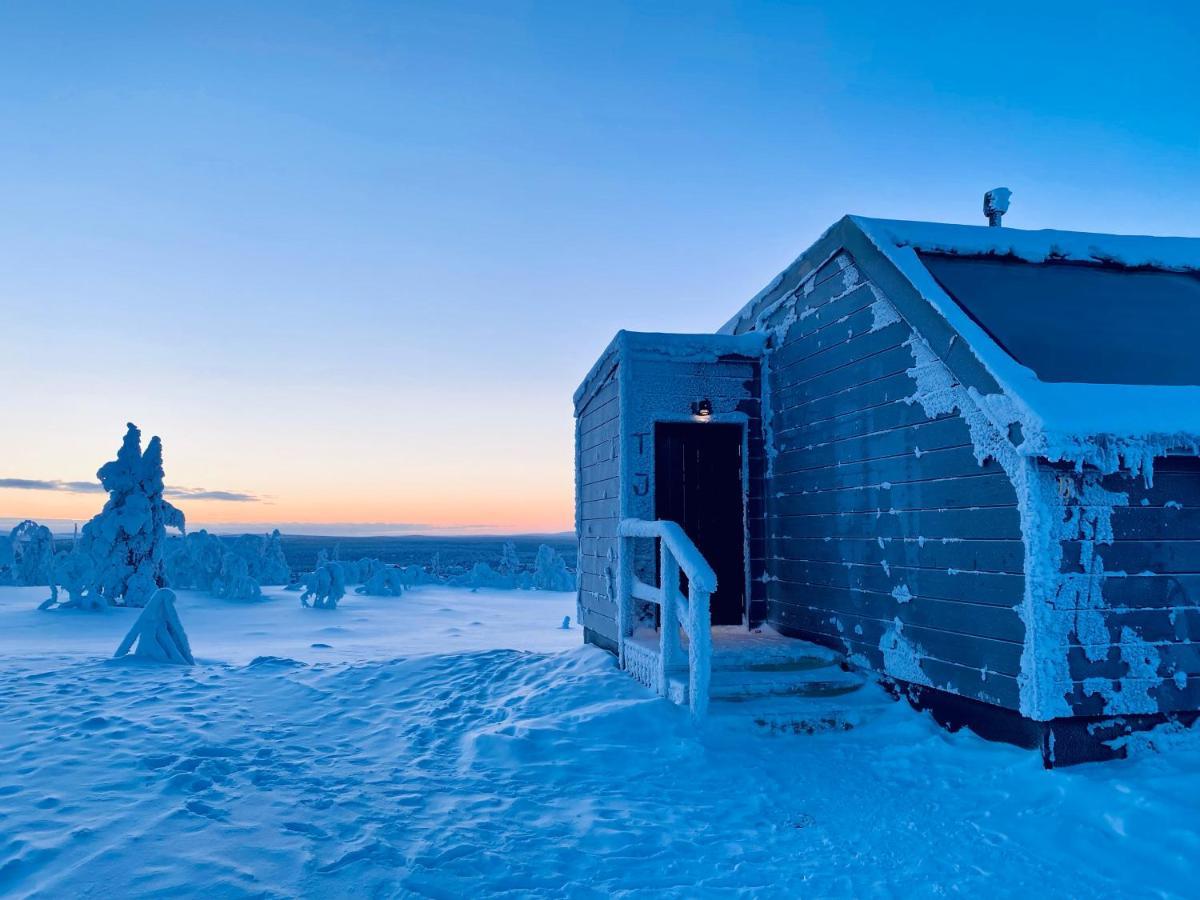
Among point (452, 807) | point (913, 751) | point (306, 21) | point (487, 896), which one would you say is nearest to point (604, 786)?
point (452, 807)

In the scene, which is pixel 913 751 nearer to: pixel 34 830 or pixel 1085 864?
pixel 1085 864

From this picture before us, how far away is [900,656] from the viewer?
19.8 ft

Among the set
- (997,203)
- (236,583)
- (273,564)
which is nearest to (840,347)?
(997,203)

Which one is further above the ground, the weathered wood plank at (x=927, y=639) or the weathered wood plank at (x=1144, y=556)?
the weathered wood plank at (x=1144, y=556)

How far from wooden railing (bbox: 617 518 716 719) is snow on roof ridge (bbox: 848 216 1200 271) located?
3.34m

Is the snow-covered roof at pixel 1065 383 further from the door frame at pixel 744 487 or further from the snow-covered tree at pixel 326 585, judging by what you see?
the snow-covered tree at pixel 326 585

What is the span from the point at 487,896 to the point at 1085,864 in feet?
10.0

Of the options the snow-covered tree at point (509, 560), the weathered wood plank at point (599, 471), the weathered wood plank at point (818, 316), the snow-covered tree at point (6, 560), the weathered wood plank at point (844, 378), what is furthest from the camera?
the snow-covered tree at point (509, 560)

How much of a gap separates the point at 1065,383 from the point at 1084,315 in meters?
1.57

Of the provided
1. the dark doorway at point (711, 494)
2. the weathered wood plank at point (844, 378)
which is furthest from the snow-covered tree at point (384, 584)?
the weathered wood plank at point (844, 378)

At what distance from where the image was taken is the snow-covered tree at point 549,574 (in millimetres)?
34469

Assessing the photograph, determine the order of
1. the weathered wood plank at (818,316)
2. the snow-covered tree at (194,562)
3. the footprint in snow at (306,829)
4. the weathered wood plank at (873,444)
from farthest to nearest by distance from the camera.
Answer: the snow-covered tree at (194,562) → the weathered wood plank at (818,316) → the weathered wood plank at (873,444) → the footprint in snow at (306,829)

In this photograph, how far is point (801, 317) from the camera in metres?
7.73

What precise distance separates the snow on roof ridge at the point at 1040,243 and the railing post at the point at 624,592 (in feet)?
13.3
